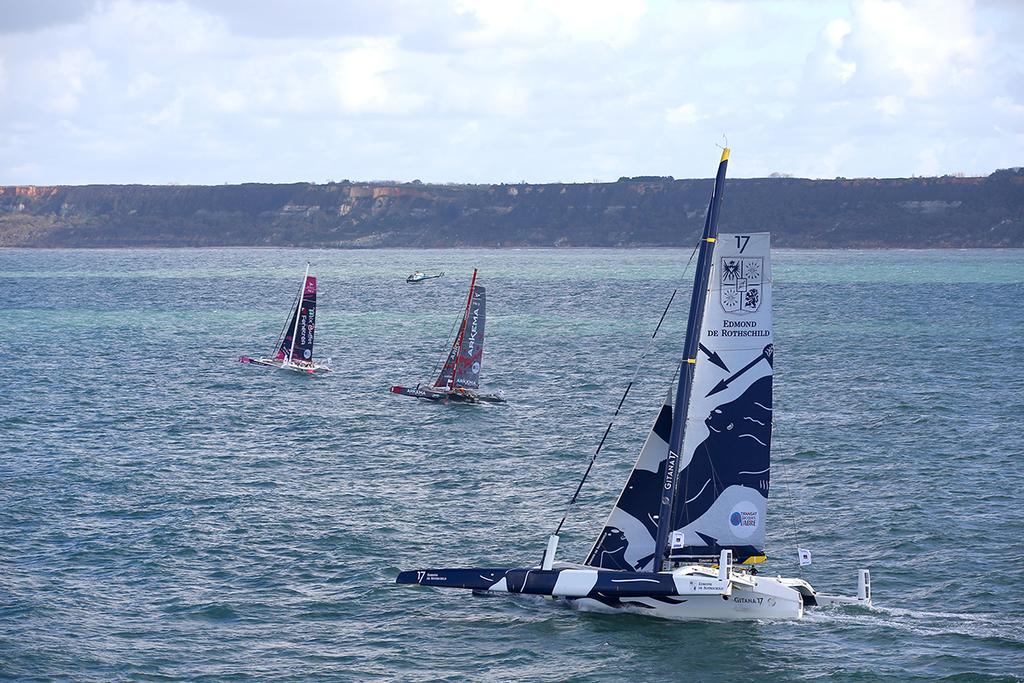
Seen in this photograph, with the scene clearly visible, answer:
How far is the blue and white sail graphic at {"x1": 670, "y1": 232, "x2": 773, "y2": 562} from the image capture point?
93.9 feet

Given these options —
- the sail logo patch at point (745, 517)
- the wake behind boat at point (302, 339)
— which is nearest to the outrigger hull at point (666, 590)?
the sail logo patch at point (745, 517)

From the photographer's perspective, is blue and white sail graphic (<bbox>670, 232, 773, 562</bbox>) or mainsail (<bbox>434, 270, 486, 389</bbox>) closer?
blue and white sail graphic (<bbox>670, 232, 773, 562</bbox>)

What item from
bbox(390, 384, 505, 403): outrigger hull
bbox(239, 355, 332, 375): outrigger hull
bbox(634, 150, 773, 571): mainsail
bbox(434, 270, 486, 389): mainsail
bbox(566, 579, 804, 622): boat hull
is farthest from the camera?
bbox(239, 355, 332, 375): outrigger hull

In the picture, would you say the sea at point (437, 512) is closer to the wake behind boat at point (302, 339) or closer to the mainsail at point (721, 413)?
the wake behind boat at point (302, 339)

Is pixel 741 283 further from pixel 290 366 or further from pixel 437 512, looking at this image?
pixel 290 366

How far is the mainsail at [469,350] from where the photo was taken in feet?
205

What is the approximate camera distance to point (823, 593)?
33625 mm

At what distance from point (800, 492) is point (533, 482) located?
9431 millimetres

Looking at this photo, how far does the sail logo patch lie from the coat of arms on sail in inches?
189

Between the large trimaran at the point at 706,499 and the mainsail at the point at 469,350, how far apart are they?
31.2m

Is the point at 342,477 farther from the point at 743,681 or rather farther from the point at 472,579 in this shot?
the point at 743,681

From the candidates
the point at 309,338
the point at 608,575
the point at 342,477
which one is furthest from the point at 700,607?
the point at 309,338

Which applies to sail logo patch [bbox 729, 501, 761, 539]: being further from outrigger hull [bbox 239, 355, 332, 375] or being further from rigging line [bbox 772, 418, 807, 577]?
outrigger hull [bbox 239, 355, 332, 375]

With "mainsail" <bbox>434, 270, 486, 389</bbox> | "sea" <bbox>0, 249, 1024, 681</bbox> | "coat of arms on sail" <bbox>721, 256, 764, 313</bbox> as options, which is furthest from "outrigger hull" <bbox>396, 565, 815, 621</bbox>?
"mainsail" <bbox>434, 270, 486, 389</bbox>
